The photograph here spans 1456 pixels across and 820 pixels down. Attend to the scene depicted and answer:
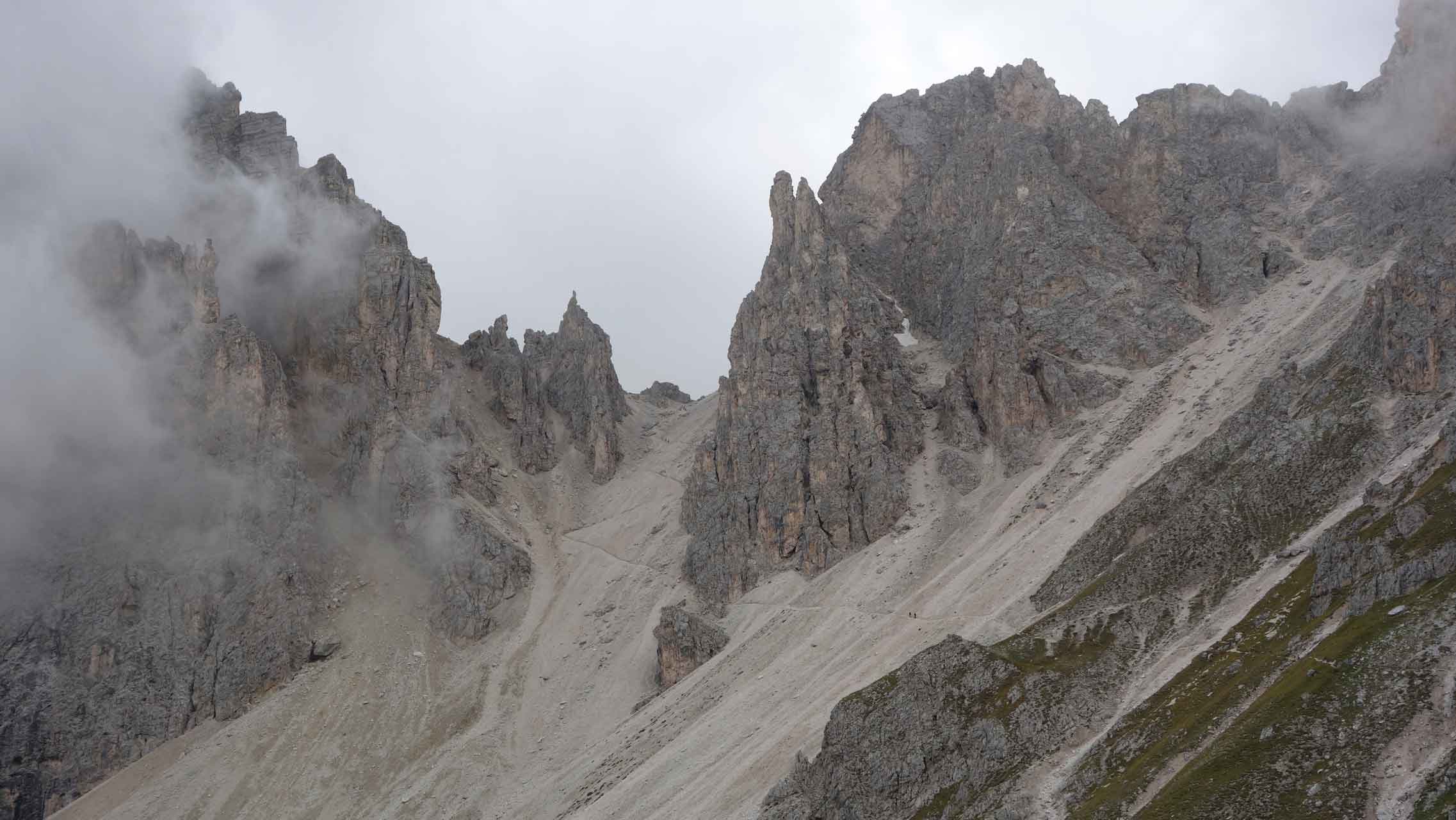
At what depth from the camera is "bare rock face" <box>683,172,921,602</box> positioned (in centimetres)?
13938

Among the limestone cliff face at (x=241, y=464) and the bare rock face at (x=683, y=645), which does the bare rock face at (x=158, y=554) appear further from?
the bare rock face at (x=683, y=645)

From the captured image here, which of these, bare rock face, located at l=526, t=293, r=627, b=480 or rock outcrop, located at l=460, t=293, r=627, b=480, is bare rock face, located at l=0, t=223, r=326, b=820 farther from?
bare rock face, located at l=526, t=293, r=627, b=480

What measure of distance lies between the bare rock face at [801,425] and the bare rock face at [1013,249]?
479 inches

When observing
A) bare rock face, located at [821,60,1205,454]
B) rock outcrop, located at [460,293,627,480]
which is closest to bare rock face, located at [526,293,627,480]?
rock outcrop, located at [460,293,627,480]

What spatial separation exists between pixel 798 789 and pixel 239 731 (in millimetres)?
69336

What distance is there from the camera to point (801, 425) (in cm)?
14900

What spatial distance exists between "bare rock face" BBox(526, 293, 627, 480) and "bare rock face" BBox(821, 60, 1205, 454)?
45210 mm

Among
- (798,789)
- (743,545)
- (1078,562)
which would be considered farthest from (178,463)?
(1078,562)

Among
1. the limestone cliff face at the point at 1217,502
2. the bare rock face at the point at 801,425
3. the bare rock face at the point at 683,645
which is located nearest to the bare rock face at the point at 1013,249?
the limestone cliff face at the point at 1217,502

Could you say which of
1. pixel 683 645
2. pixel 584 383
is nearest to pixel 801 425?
pixel 683 645

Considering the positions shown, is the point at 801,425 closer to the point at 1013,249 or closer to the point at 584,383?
the point at 1013,249

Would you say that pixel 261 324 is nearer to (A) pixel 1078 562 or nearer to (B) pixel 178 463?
(B) pixel 178 463

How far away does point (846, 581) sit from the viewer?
422 ft

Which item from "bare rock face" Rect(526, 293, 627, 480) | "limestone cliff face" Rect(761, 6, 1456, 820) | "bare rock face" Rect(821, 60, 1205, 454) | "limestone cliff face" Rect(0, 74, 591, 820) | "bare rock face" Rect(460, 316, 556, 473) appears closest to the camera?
"limestone cliff face" Rect(761, 6, 1456, 820)
